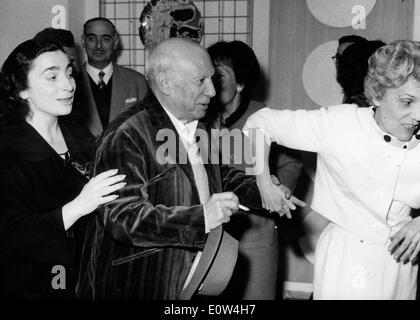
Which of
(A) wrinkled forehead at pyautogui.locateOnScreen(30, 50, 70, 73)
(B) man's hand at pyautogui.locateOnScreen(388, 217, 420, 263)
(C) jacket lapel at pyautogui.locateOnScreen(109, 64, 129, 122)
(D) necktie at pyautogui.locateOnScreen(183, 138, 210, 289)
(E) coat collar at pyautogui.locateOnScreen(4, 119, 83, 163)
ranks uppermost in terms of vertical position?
(A) wrinkled forehead at pyautogui.locateOnScreen(30, 50, 70, 73)

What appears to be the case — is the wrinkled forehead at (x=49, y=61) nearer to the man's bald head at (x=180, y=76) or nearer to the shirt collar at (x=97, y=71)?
the man's bald head at (x=180, y=76)

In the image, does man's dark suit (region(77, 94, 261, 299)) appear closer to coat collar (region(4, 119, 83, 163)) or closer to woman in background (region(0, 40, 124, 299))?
woman in background (region(0, 40, 124, 299))

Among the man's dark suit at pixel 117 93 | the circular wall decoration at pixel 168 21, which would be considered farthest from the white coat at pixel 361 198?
the circular wall decoration at pixel 168 21

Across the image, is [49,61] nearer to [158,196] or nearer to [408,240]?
[158,196]

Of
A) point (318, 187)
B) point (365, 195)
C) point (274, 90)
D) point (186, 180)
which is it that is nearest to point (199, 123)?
point (186, 180)

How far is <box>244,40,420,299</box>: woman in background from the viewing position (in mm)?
1453

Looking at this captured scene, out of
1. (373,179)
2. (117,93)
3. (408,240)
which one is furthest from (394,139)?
(117,93)

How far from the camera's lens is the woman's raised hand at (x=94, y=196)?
1339 mm

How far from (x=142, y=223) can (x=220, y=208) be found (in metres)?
0.19

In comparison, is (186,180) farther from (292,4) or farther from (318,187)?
(292,4)

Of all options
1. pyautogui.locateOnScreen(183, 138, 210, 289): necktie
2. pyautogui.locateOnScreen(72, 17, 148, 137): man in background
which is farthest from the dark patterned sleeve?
pyautogui.locateOnScreen(72, 17, 148, 137): man in background

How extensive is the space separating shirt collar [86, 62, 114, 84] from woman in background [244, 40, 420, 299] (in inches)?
59.3

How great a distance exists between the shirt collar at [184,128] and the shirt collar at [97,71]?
1.37 meters
